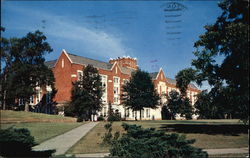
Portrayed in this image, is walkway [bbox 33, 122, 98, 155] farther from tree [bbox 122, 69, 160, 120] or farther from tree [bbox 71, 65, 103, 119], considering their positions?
tree [bbox 122, 69, 160, 120]

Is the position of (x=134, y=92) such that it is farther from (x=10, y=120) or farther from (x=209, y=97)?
(x=209, y=97)

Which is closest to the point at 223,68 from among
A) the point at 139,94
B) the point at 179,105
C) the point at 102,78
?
the point at 139,94

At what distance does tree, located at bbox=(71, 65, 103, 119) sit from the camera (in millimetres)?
45125

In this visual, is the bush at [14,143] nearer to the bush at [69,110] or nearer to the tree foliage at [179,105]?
the bush at [69,110]

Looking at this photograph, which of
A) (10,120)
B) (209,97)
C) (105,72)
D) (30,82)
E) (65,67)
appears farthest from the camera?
(105,72)

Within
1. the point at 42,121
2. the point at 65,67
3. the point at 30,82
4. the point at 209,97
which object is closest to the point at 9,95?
the point at 30,82

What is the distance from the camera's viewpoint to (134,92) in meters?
55.8

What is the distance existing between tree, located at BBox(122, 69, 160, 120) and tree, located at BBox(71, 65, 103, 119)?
34.3ft

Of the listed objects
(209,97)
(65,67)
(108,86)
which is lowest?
(209,97)

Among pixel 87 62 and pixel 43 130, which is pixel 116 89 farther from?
pixel 43 130

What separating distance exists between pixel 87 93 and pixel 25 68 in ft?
43.5

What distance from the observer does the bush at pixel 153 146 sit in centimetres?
885

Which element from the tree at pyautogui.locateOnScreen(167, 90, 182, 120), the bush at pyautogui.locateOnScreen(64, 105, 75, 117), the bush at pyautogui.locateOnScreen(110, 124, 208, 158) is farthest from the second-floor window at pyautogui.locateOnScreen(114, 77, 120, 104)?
→ the bush at pyautogui.locateOnScreen(110, 124, 208, 158)

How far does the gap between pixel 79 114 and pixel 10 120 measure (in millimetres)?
16806
